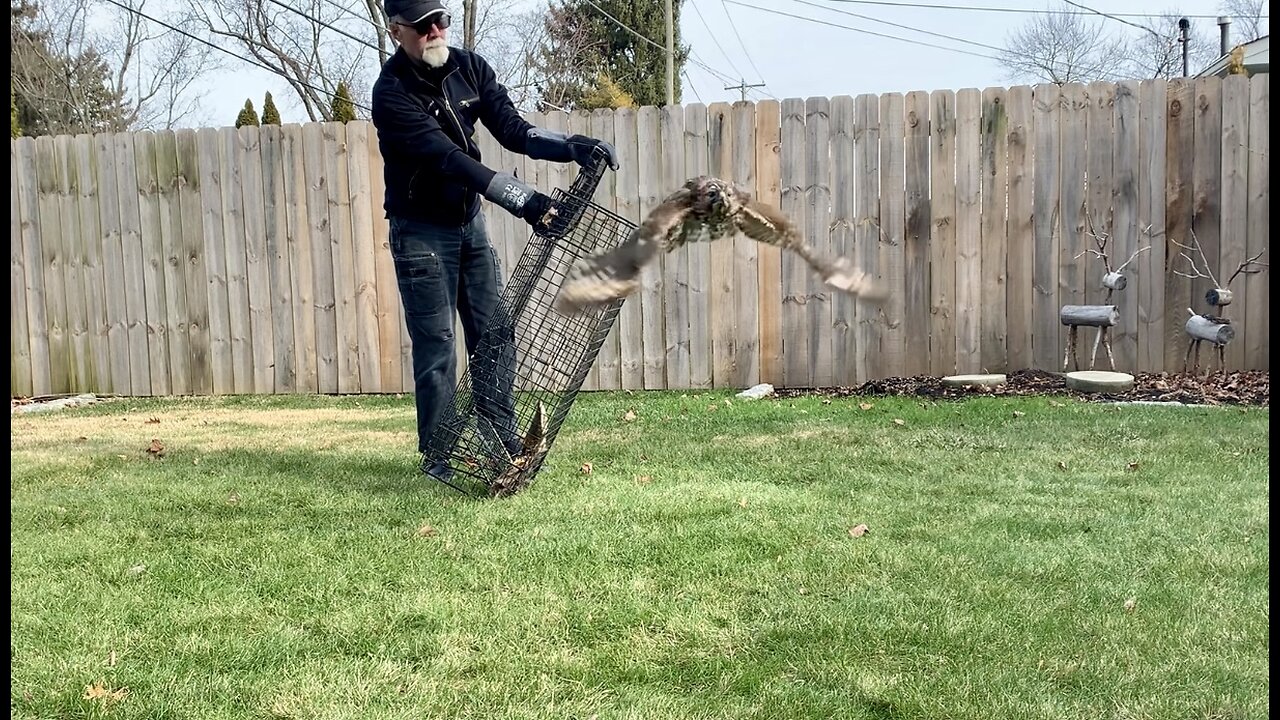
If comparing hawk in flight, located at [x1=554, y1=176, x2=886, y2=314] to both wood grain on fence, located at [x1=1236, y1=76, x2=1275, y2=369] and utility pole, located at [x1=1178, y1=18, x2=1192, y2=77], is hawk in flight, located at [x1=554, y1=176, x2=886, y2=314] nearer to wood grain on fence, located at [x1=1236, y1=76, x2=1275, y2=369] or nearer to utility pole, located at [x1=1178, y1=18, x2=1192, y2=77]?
wood grain on fence, located at [x1=1236, y1=76, x2=1275, y2=369]

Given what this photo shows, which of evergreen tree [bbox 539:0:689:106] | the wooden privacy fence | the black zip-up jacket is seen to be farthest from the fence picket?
evergreen tree [bbox 539:0:689:106]

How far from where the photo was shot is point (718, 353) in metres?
5.68

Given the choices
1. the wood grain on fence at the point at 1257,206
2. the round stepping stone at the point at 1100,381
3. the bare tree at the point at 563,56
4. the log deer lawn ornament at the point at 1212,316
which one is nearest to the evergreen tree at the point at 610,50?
the bare tree at the point at 563,56

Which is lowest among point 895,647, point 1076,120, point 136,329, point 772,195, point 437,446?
point 895,647

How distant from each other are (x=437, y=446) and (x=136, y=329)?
3719 mm

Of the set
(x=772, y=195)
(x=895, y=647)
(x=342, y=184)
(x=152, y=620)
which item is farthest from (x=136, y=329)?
(x=895, y=647)

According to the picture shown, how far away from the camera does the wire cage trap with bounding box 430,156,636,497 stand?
320cm

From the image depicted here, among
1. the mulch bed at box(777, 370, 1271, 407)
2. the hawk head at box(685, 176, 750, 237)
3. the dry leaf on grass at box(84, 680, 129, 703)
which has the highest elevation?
the hawk head at box(685, 176, 750, 237)

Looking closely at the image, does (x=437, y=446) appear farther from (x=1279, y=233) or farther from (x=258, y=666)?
(x=1279, y=233)

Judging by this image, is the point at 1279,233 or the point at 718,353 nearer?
the point at 1279,233

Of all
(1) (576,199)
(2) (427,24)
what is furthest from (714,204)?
(2) (427,24)

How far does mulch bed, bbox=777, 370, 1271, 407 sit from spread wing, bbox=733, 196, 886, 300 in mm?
3582

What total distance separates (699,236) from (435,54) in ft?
6.62

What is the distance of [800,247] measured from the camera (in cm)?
157
